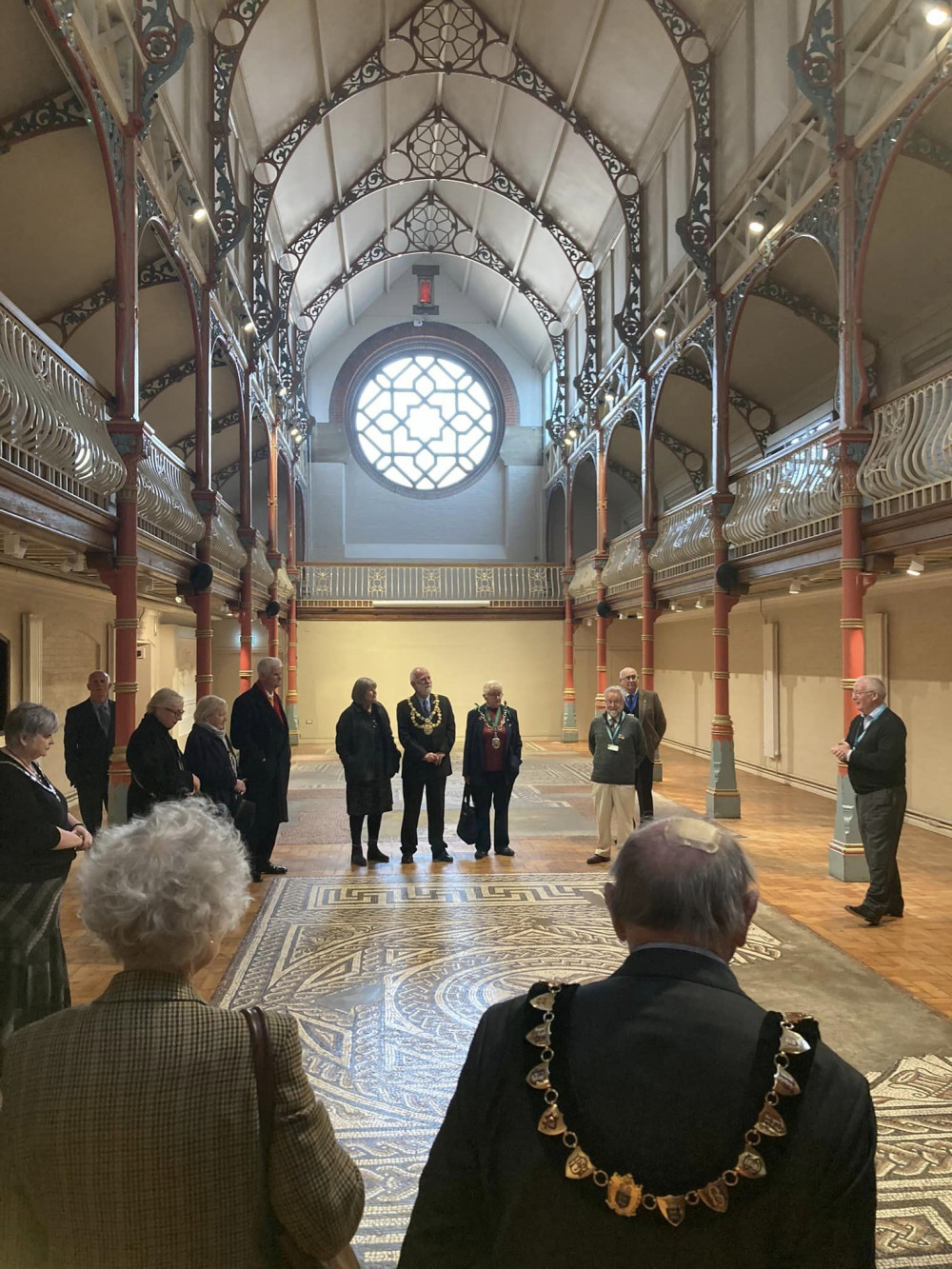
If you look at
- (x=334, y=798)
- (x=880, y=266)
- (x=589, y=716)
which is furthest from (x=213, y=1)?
(x=589, y=716)

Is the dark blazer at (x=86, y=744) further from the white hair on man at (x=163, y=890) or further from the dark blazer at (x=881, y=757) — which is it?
the white hair on man at (x=163, y=890)

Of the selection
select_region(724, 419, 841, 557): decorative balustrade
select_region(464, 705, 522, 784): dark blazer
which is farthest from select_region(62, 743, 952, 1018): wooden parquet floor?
select_region(724, 419, 841, 557): decorative balustrade

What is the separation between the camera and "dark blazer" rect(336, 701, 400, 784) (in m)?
7.50

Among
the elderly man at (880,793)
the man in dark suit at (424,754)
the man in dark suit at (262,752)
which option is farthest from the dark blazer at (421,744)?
the elderly man at (880,793)

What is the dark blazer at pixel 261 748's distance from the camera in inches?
279

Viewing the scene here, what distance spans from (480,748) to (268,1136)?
6.40 meters

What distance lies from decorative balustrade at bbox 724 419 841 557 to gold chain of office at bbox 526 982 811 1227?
24.7ft

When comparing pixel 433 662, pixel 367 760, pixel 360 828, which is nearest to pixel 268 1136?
pixel 367 760

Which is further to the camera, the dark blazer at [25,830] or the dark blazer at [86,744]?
the dark blazer at [86,744]

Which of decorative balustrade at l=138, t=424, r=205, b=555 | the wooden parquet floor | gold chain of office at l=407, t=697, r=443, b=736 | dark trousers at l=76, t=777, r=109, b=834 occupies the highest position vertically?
decorative balustrade at l=138, t=424, r=205, b=555

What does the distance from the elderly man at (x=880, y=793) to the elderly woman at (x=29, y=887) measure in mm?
4798

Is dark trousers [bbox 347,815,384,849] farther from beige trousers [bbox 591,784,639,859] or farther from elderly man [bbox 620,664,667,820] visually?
elderly man [bbox 620,664,667,820]

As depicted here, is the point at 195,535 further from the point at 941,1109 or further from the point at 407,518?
the point at 407,518

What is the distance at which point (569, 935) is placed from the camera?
5.72 metres
